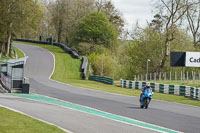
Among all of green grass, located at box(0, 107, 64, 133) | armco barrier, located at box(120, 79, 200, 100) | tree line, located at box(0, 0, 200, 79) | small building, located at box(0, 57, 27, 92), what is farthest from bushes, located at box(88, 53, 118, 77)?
green grass, located at box(0, 107, 64, 133)

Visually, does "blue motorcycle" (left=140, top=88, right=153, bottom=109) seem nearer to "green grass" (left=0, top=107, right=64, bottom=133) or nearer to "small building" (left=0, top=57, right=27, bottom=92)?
"green grass" (left=0, top=107, right=64, bottom=133)

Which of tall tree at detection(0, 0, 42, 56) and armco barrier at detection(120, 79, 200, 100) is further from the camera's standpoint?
tall tree at detection(0, 0, 42, 56)

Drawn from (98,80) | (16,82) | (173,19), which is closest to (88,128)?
(16,82)

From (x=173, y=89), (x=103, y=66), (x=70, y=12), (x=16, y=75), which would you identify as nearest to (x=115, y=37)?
(x=70, y=12)

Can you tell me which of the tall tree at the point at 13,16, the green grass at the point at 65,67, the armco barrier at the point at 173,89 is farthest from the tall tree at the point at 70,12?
the armco barrier at the point at 173,89

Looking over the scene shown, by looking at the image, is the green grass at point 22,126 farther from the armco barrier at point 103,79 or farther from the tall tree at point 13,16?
the tall tree at point 13,16

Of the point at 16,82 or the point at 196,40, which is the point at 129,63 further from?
the point at 16,82

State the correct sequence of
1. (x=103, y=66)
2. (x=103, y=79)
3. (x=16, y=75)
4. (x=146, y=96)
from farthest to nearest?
(x=103, y=66) → (x=103, y=79) → (x=16, y=75) → (x=146, y=96)

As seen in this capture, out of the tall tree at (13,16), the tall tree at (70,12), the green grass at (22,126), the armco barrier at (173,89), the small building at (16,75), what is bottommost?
the armco barrier at (173,89)

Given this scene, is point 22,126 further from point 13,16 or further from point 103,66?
point 13,16

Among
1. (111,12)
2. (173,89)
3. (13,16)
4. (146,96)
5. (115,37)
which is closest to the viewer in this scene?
(146,96)

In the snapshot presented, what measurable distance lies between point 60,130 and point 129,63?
56.1 m

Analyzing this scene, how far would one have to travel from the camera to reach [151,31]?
65.6 metres

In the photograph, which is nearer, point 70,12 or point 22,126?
point 22,126
